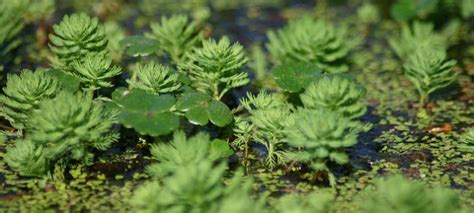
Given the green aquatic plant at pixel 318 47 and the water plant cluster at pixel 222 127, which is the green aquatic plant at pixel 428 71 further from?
the green aquatic plant at pixel 318 47

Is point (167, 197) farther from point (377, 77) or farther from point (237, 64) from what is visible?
point (377, 77)

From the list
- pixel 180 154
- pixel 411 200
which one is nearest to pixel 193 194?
pixel 180 154

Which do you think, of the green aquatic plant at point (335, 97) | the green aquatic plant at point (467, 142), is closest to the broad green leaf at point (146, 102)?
the green aquatic plant at point (335, 97)

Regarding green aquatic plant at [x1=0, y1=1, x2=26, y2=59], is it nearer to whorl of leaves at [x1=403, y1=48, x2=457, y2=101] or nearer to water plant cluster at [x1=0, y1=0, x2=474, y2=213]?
water plant cluster at [x1=0, y1=0, x2=474, y2=213]

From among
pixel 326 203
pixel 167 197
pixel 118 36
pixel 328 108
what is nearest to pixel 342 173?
pixel 328 108

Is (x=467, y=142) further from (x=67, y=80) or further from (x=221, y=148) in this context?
(x=67, y=80)
